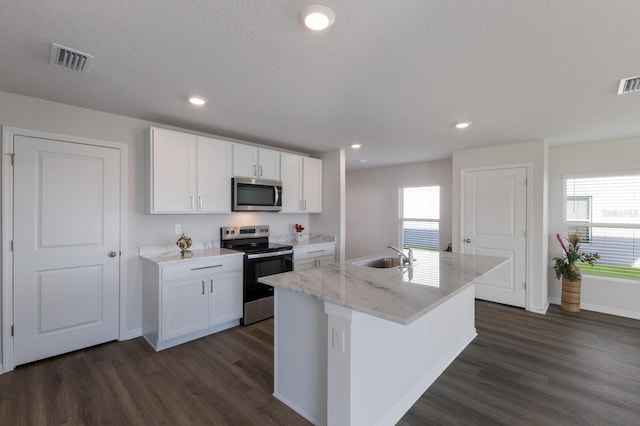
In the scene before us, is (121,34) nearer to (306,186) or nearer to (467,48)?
(467,48)

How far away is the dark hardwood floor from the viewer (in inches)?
76.8

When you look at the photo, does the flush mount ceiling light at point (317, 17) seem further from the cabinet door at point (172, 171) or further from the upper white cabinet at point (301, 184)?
the upper white cabinet at point (301, 184)

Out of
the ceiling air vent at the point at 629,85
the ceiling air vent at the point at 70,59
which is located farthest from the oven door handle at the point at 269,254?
the ceiling air vent at the point at 629,85

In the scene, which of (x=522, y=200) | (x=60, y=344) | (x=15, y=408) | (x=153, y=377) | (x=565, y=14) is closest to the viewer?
(x=565, y=14)

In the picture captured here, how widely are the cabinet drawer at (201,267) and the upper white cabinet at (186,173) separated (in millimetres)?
608

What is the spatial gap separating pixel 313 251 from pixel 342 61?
287cm

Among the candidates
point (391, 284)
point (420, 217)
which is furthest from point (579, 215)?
point (391, 284)

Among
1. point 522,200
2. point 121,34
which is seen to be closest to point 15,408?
point 121,34

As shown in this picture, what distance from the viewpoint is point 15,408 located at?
6.59ft

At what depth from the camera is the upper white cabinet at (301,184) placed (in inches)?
168

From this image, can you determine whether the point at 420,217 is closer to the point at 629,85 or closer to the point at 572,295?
the point at 572,295

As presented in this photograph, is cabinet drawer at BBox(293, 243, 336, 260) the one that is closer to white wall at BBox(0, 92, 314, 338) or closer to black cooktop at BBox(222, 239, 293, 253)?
black cooktop at BBox(222, 239, 293, 253)

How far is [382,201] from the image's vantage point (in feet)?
21.1

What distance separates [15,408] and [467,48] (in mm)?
3832
